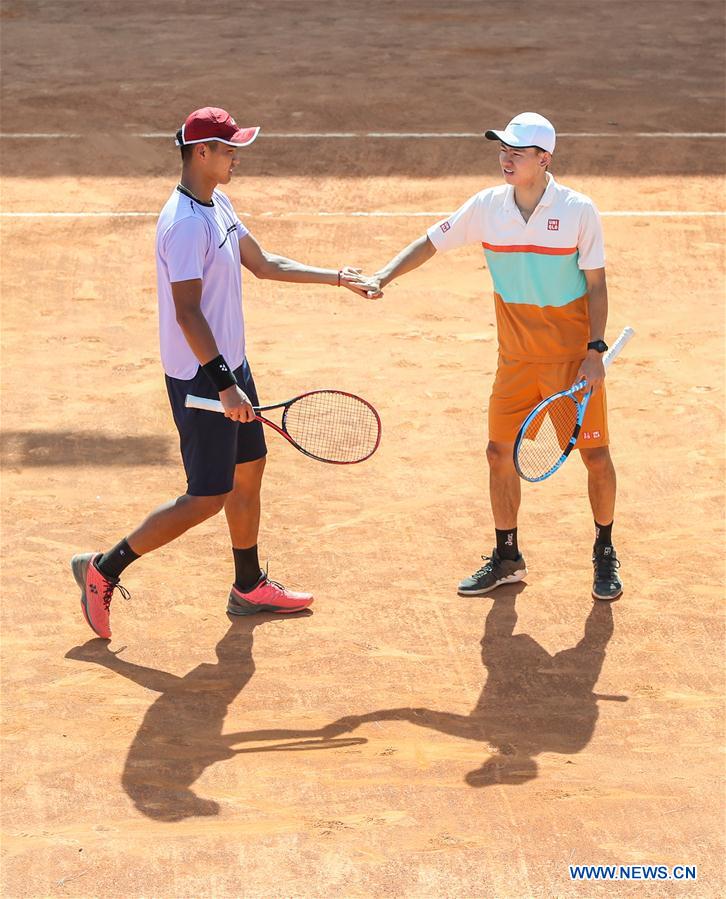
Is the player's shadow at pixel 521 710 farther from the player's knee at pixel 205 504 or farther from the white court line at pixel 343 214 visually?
the white court line at pixel 343 214

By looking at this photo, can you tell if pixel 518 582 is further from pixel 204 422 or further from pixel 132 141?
pixel 132 141

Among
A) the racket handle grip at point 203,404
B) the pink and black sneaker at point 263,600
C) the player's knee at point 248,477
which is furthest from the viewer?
the pink and black sneaker at point 263,600

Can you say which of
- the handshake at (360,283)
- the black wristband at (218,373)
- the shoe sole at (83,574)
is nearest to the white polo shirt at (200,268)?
the black wristband at (218,373)

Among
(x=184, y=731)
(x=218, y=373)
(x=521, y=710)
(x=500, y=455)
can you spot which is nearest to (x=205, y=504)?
(x=218, y=373)

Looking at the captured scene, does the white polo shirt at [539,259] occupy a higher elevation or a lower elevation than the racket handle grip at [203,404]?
higher

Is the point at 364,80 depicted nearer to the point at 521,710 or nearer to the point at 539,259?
the point at 539,259

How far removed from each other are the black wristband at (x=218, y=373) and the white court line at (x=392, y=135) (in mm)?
9012

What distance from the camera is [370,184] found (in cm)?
1294

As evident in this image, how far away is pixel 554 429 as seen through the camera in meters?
6.61

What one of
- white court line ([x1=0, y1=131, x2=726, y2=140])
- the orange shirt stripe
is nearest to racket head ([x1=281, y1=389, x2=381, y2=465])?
the orange shirt stripe

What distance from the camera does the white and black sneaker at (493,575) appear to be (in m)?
6.65

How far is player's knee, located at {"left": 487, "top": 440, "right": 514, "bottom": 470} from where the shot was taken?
6484 millimetres

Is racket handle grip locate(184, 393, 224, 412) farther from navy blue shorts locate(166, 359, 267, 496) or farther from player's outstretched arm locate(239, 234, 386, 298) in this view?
player's outstretched arm locate(239, 234, 386, 298)

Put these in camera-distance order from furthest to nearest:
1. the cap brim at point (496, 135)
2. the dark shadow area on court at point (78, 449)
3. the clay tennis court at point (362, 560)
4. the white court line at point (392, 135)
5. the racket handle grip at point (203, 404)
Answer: the white court line at point (392, 135), the dark shadow area on court at point (78, 449), the cap brim at point (496, 135), the racket handle grip at point (203, 404), the clay tennis court at point (362, 560)
